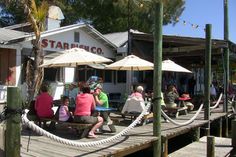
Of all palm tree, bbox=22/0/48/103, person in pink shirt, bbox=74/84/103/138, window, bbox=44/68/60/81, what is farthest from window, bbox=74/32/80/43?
person in pink shirt, bbox=74/84/103/138

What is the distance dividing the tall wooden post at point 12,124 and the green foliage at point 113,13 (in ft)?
93.1

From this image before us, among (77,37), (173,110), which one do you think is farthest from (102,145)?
(77,37)

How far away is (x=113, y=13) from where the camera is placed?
1451 inches

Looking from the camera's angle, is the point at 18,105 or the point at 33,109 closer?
the point at 18,105

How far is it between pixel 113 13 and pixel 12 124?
106 ft

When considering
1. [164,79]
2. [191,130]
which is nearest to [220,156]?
[191,130]

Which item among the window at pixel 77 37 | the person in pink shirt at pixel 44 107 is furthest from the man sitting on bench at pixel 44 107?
the window at pixel 77 37

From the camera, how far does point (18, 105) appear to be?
17.5 feet

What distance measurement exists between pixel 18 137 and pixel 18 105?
42 centimetres

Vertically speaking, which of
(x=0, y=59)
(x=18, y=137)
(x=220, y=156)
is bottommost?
(x=220, y=156)

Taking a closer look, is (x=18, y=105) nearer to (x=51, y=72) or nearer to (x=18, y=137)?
(x=18, y=137)

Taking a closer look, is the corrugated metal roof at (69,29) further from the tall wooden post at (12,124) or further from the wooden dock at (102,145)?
the tall wooden post at (12,124)

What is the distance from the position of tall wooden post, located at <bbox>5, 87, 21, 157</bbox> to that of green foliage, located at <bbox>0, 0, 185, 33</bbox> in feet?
93.1

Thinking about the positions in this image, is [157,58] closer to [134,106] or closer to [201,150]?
[134,106]
